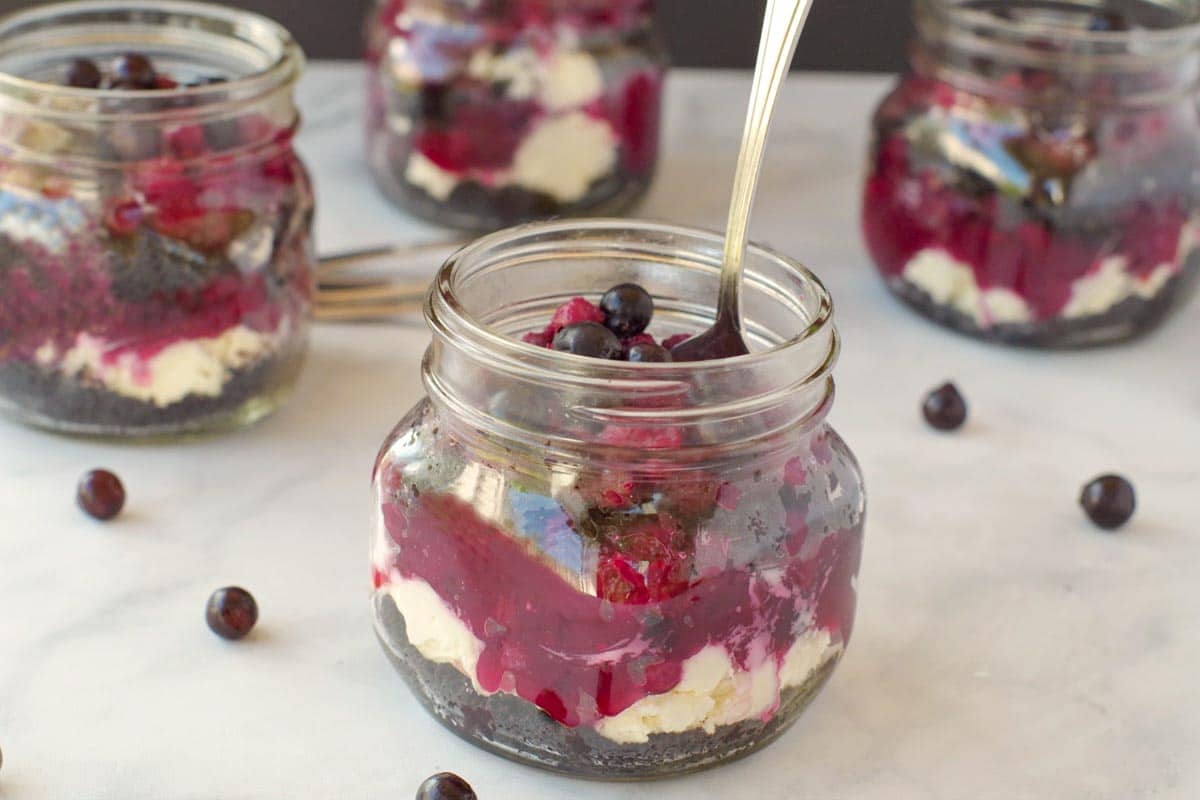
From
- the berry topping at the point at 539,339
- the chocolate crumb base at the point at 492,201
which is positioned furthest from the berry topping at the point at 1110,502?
the chocolate crumb base at the point at 492,201

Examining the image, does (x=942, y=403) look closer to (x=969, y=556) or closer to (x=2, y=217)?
(x=969, y=556)

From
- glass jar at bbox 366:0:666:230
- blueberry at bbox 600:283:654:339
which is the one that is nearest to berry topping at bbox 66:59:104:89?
glass jar at bbox 366:0:666:230

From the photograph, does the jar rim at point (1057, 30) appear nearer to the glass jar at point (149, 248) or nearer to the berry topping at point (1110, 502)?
the berry topping at point (1110, 502)

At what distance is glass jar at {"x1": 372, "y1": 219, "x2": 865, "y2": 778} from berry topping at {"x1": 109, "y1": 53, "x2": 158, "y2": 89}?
0.43 m

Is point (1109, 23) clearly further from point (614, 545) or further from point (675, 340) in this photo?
point (614, 545)

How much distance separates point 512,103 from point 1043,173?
492 millimetres

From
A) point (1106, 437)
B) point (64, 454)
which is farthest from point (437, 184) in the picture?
point (1106, 437)

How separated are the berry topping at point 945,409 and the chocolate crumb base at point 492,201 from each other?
0.43 m

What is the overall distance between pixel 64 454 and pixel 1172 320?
1050mm

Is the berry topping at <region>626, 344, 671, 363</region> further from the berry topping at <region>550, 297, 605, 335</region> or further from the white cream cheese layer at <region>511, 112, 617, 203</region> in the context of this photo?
the white cream cheese layer at <region>511, 112, 617, 203</region>

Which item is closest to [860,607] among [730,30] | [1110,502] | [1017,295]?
[1110,502]

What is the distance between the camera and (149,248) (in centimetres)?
114

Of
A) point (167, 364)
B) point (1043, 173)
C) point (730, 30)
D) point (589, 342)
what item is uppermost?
point (589, 342)

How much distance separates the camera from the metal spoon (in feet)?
2.99
